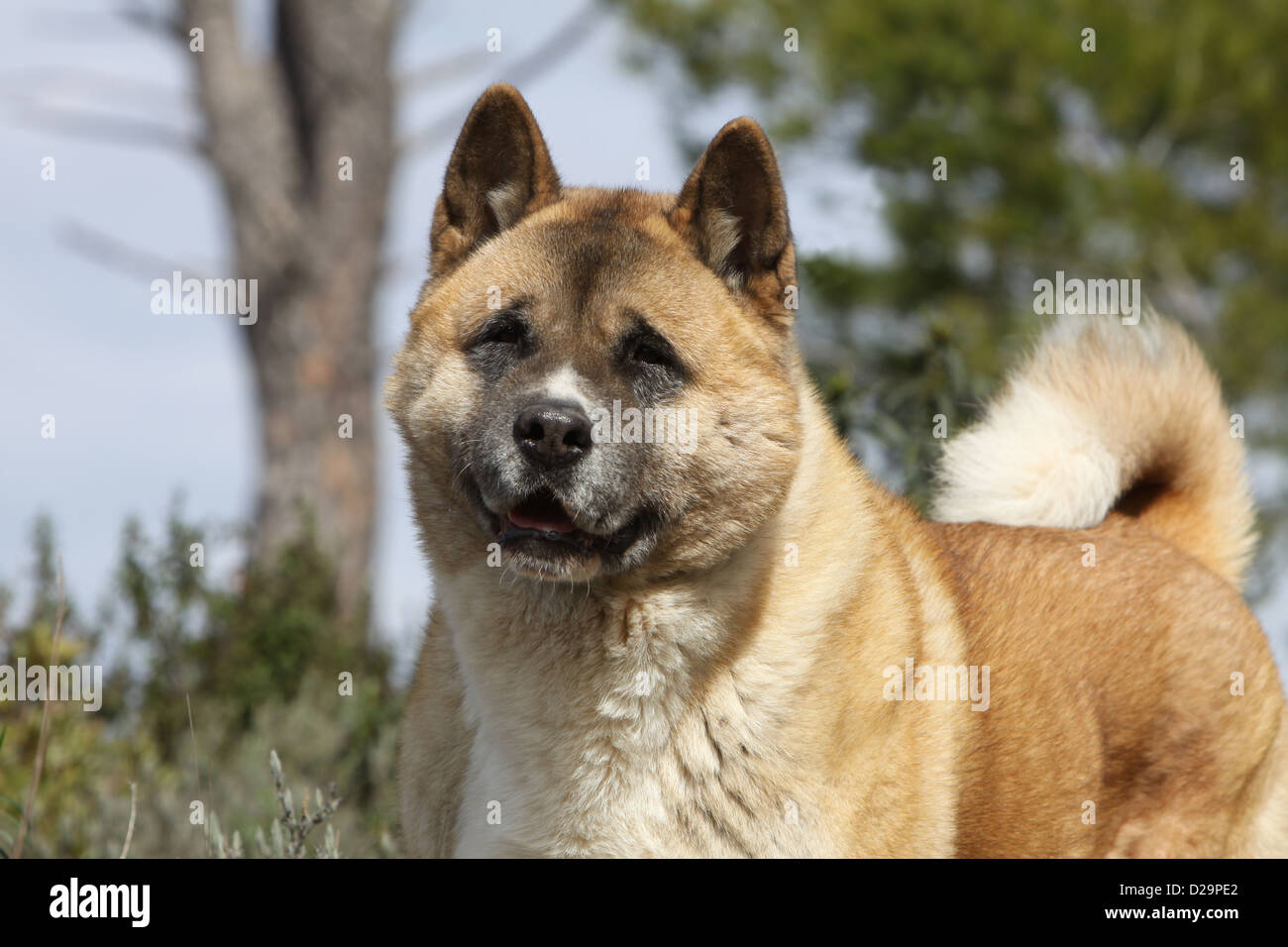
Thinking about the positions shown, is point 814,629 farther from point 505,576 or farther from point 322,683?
point 322,683

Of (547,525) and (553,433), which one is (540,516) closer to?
(547,525)

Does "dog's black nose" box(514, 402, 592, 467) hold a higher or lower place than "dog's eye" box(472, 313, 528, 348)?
lower

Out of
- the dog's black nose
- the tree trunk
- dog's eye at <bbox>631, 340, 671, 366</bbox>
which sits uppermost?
the tree trunk

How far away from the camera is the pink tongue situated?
10.3 ft

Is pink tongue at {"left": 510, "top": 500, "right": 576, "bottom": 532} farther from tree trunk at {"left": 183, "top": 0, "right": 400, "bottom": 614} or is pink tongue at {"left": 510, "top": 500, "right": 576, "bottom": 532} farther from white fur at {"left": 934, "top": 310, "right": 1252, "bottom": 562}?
tree trunk at {"left": 183, "top": 0, "right": 400, "bottom": 614}

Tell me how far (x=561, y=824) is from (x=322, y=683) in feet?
10.2

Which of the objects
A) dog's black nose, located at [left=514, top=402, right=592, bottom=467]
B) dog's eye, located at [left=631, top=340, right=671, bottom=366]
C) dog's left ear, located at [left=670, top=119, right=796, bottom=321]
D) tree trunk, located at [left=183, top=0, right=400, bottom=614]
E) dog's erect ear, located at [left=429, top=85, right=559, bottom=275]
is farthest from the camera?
tree trunk, located at [left=183, top=0, right=400, bottom=614]

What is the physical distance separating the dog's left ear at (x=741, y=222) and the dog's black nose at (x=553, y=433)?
0.69m

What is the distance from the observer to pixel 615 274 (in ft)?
11.0

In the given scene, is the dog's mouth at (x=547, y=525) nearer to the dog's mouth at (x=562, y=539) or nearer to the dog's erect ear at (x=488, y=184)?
the dog's mouth at (x=562, y=539)

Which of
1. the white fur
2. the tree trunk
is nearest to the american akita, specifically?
the white fur

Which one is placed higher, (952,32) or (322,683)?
(952,32)

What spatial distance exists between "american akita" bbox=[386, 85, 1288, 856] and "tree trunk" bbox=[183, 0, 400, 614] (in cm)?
571
